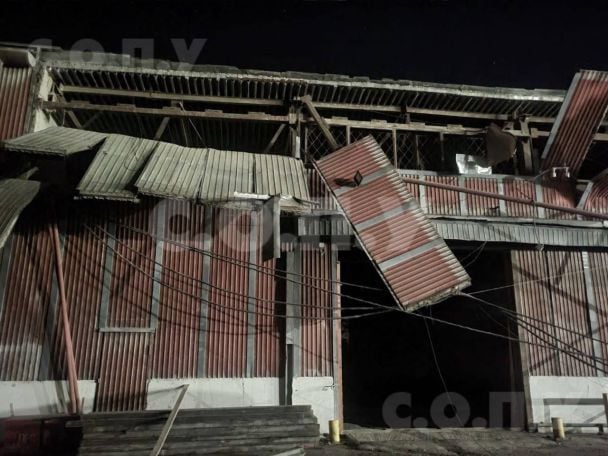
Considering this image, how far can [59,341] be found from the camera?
9125 millimetres

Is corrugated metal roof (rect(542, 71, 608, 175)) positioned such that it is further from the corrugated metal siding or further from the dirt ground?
the dirt ground

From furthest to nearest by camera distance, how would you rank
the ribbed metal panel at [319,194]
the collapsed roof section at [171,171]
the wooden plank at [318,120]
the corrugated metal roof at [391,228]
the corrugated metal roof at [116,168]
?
the ribbed metal panel at [319,194] → the wooden plank at [318,120] → the collapsed roof section at [171,171] → the corrugated metal roof at [116,168] → the corrugated metal roof at [391,228]

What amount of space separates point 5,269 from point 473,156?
1254cm

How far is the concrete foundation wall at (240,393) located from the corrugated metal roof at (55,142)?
18.3 feet

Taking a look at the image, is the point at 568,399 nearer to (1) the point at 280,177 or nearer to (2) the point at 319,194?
(2) the point at 319,194

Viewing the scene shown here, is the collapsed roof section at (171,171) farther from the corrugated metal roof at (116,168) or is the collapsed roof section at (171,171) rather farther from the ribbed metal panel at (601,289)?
the ribbed metal panel at (601,289)

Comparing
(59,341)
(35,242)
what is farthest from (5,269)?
(59,341)

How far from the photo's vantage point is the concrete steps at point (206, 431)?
730 cm

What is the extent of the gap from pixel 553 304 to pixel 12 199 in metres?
13.6

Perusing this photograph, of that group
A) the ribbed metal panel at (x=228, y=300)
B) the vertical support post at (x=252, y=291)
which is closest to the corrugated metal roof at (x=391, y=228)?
the vertical support post at (x=252, y=291)

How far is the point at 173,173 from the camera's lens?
9.12 m

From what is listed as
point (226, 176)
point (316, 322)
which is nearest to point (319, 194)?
point (226, 176)

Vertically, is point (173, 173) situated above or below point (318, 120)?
below

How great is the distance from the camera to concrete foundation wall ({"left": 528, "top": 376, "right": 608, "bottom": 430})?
10234mm
